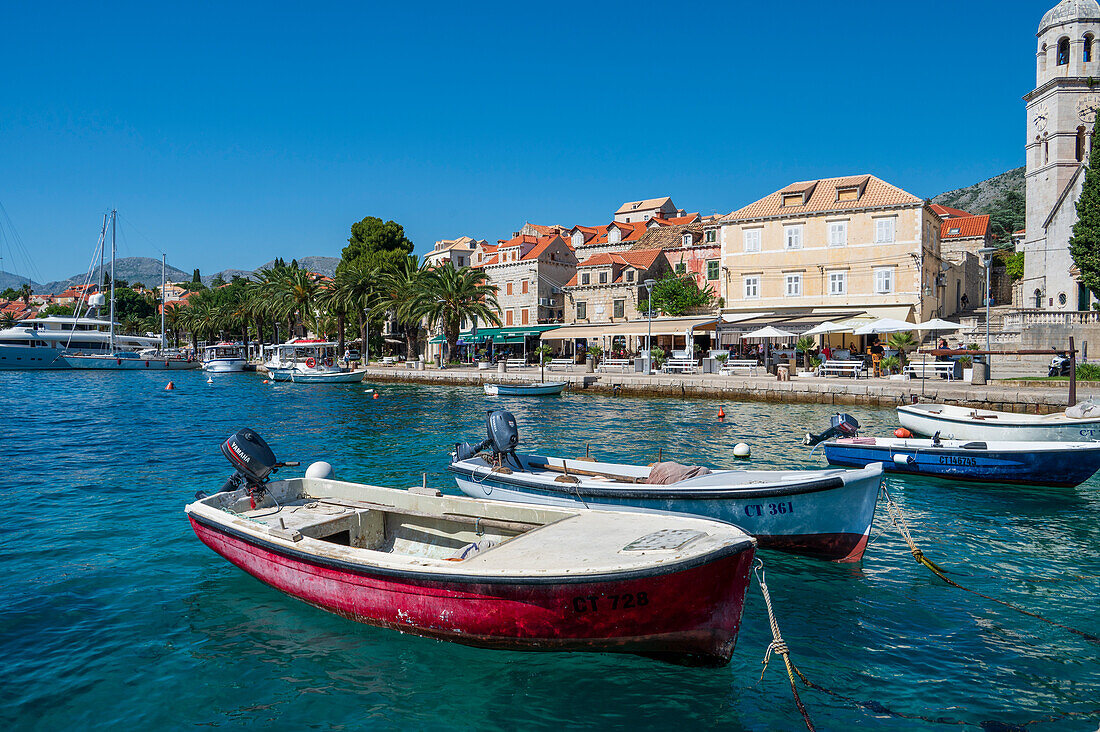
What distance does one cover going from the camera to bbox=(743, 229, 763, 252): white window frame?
45594 millimetres

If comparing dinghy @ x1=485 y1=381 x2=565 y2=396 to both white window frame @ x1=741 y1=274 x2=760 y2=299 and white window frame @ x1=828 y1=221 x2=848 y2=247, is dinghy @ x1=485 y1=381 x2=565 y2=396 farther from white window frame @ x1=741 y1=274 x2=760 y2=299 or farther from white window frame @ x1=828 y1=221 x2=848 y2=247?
white window frame @ x1=828 y1=221 x2=848 y2=247

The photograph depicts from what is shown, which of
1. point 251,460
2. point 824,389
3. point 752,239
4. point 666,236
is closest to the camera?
point 251,460

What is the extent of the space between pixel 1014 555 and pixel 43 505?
17.9 metres

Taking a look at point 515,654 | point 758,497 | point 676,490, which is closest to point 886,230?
point 758,497

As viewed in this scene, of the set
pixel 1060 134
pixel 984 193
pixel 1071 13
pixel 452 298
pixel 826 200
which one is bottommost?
pixel 452 298

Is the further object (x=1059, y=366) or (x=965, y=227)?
(x=965, y=227)

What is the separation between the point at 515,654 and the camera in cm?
705

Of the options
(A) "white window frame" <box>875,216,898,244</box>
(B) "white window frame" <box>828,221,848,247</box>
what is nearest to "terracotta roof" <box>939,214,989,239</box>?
(A) "white window frame" <box>875,216,898,244</box>

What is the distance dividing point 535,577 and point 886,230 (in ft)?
138

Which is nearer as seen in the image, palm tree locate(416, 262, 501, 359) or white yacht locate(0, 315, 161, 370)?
palm tree locate(416, 262, 501, 359)

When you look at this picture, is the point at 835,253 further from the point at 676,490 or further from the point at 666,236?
the point at 676,490

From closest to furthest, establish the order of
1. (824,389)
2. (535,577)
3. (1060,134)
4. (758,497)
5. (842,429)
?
(535,577)
(758,497)
(842,429)
(824,389)
(1060,134)

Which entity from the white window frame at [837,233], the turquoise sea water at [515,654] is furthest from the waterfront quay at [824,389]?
the white window frame at [837,233]

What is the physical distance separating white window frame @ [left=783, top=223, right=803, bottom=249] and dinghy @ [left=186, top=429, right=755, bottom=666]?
40355 millimetres
